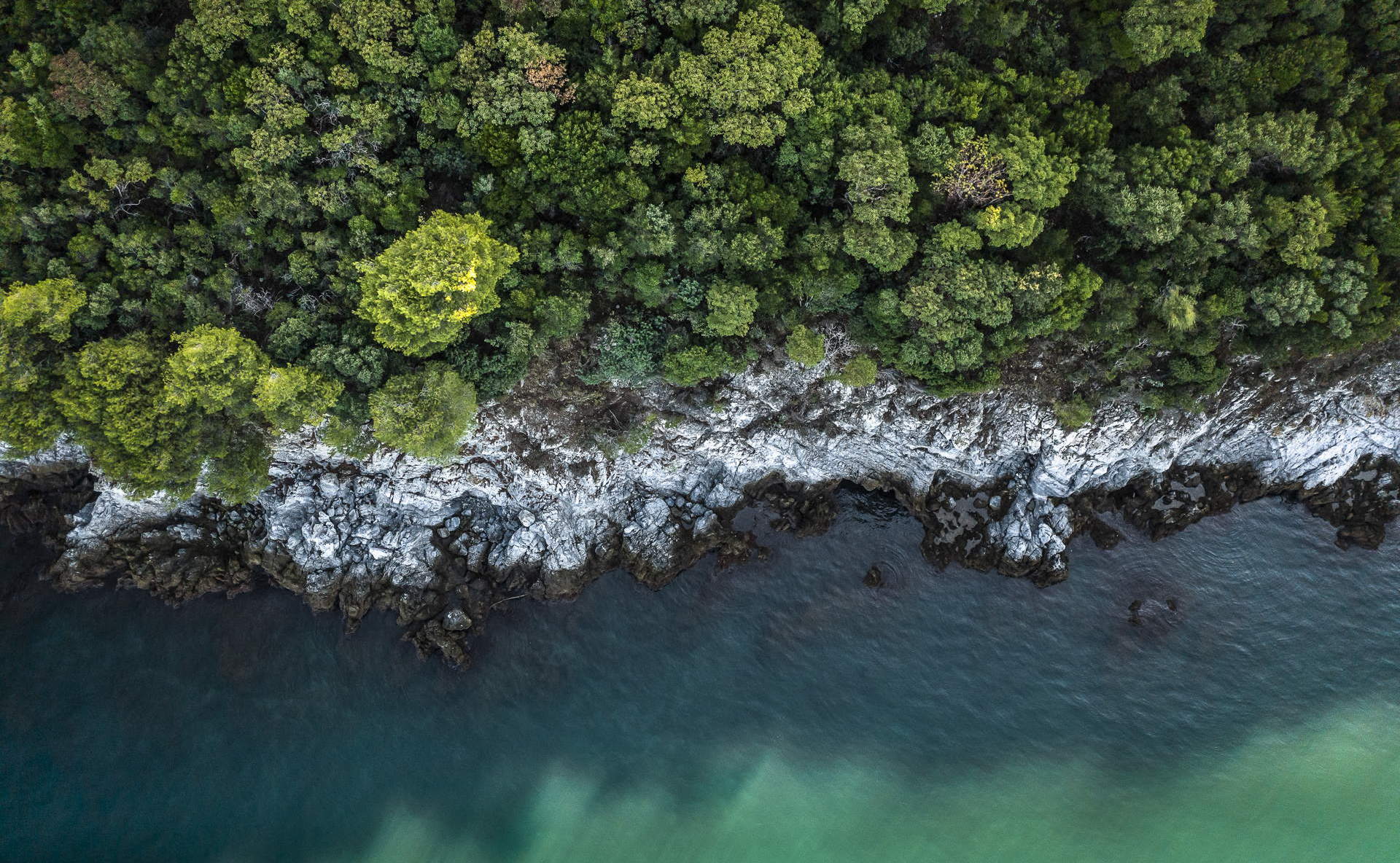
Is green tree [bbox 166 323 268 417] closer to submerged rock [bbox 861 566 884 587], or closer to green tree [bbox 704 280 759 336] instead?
green tree [bbox 704 280 759 336]

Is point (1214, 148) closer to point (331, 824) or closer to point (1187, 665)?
point (1187, 665)

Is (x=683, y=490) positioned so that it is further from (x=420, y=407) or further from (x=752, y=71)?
(x=752, y=71)

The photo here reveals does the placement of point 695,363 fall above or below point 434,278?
above

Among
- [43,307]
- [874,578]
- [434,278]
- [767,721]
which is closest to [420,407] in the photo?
[434,278]

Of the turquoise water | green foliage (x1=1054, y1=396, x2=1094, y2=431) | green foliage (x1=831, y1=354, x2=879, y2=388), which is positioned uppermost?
green foliage (x1=1054, y1=396, x2=1094, y2=431)

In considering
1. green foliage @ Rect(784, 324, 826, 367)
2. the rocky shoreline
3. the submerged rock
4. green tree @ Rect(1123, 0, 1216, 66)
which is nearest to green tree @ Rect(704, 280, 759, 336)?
green foliage @ Rect(784, 324, 826, 367)

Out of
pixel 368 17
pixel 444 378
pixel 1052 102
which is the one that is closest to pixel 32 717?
pixel 444 378

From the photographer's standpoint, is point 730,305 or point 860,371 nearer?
point 730,305
